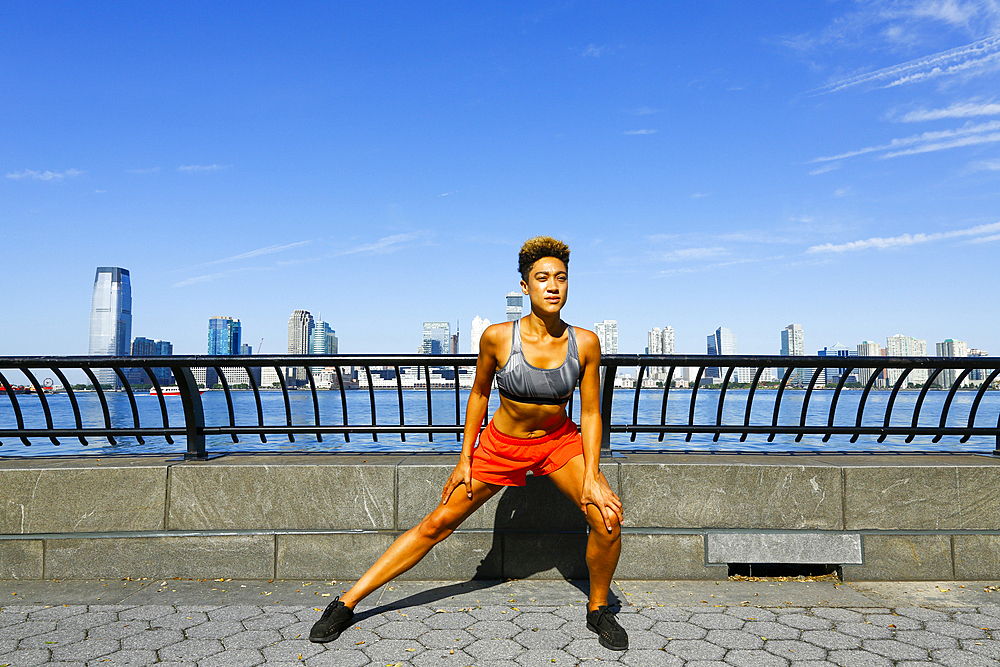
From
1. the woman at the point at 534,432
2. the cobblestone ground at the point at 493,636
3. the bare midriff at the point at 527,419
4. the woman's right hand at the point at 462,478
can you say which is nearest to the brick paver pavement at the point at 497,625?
the cobblestone ground at the point at 493,636

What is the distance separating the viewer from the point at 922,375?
18.0 ft

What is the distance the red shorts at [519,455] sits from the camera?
3.51m

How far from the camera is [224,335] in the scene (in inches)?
6914

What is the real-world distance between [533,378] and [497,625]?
1.40m

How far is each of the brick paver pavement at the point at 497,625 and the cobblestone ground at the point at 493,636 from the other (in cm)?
1

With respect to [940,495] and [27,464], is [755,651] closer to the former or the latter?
[940,495]

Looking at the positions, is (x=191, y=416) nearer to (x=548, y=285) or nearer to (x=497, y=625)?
(x=497, y=625)

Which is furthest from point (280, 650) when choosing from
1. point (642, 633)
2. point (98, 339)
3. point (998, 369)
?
point (98, 339)

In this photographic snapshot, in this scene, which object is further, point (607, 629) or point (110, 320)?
point (110, 320)

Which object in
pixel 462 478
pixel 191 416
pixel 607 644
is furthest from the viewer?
pixel 191 416

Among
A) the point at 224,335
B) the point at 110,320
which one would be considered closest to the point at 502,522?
the point at 224,335

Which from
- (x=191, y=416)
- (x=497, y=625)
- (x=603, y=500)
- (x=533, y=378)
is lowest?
(x=497, y=625)

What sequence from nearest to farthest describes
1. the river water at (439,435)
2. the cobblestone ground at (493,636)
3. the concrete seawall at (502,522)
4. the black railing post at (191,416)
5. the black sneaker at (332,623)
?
the cobblestone ground at (493,636)
the black sneaker at (332,623)
the concrete seawall at (502,522)
the black railing post at (191,416)
the river water at (439,435)

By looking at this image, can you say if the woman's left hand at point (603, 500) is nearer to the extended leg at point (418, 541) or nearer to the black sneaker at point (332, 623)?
the extended leg at point (418, 541)
